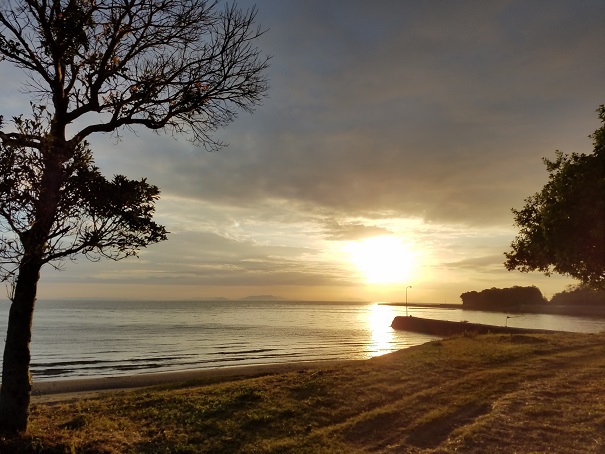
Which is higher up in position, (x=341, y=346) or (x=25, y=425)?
(x=25, y=425)

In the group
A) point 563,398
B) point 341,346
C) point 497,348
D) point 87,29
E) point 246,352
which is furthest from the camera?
point 341,346

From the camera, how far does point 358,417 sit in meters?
11.1

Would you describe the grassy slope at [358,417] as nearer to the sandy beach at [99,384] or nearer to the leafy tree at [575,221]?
the leafy tree at [575,221]

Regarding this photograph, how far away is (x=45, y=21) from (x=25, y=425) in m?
7.98

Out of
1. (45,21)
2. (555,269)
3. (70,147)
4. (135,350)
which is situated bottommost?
(135,350)

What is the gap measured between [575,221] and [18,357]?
55.0 feet

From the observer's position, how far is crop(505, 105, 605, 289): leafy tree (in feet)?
48.6

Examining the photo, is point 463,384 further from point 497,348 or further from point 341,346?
point 341,346

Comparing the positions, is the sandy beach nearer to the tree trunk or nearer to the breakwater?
the tree trunk

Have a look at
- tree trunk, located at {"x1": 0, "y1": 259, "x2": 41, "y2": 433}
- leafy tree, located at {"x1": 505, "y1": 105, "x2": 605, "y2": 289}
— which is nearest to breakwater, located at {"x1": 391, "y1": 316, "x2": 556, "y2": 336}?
leafy tree, located at {"x1": 505, "y1": 105, "x2": 605, "y2": 289}

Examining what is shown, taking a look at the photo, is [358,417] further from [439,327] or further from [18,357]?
[439,327]

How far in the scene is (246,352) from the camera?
45781mm

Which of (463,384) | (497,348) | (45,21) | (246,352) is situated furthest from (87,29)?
(246,352)

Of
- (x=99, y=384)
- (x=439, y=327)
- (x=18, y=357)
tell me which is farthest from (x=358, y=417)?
(x=439, y=327)
